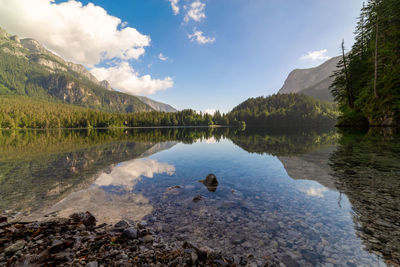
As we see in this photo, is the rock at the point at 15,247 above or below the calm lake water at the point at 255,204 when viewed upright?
above

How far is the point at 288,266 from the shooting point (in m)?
5.15

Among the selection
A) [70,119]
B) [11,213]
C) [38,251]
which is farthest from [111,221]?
[70,119]

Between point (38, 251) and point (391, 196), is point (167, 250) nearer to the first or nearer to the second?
point (38, 251)

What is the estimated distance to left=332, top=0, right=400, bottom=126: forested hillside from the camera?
44.7 m

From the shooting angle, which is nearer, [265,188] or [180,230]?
[180,230]

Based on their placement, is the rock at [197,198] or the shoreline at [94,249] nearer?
the shoreline at [94,249]

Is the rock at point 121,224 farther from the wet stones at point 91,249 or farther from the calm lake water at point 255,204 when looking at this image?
the calm lake water at point 255,204

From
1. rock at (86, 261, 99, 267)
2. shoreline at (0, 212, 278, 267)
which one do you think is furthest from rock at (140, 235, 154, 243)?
rock at (86, 261, 99, 267)

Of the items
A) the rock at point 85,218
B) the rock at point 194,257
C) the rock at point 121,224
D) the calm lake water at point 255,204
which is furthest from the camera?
the rock at point 85,218

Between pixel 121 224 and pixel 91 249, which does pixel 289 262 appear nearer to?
pixel 91 249

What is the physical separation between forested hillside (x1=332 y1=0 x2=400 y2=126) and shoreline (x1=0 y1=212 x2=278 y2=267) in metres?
61.6

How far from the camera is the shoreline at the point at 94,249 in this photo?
5.07 meters

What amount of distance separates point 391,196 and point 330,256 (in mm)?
7279

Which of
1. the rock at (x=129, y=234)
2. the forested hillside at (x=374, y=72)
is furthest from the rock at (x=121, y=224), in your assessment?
the forested hillside at (x=374, y=72)
